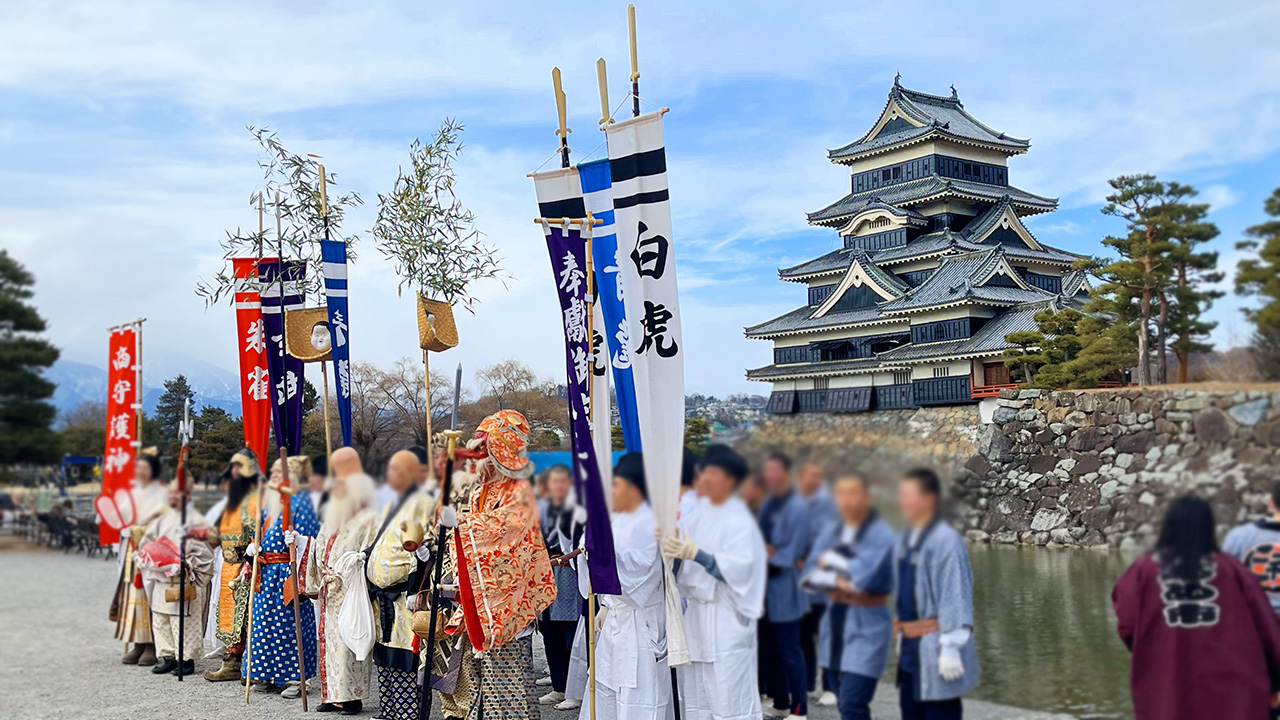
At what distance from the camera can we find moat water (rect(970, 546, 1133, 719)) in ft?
14.8

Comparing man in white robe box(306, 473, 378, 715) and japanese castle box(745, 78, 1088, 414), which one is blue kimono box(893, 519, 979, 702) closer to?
man in white robe box(306, 473, 378, 715)

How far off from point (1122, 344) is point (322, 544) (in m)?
11.8

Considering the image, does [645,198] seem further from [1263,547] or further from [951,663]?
[1263,547]

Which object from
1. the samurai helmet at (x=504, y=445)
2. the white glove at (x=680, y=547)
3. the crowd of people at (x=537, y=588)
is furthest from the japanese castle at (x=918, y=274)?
the white glove at (x=680, y=547)

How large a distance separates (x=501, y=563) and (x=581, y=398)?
112 cm

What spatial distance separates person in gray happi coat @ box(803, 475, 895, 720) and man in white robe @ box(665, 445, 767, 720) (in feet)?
1.65

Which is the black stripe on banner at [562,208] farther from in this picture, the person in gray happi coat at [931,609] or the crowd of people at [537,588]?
the person in gray happi coat at [931,609]

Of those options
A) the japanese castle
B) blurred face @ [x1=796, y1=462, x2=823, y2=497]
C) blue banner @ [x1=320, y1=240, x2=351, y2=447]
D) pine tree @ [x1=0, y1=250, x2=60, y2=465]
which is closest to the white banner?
blurred face @ [x1=796, y1=462, x2=823, y2=497]

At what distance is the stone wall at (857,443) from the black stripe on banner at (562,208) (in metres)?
2.28

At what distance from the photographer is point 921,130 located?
3116cm

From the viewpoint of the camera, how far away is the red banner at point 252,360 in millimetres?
8578

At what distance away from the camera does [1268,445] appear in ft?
13.0

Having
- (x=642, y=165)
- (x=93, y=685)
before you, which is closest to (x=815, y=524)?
(x=642, y=165)

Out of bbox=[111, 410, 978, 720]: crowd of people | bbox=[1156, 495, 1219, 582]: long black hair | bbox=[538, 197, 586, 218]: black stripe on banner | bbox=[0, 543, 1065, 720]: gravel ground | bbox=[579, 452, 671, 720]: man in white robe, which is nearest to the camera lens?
bbox=[1156, 495, 1219, 582]: long black hair
